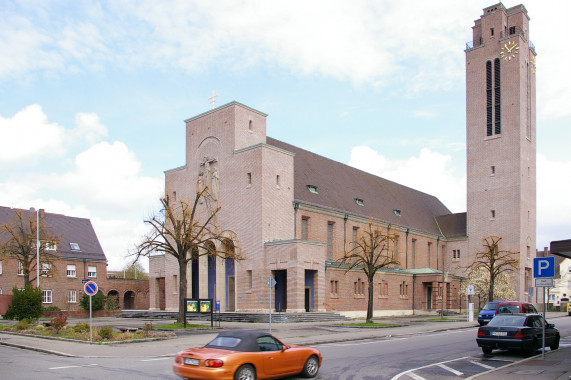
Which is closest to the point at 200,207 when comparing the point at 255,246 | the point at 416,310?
the point at 255,246

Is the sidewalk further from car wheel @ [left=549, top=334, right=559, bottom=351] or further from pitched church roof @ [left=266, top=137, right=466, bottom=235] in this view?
pitched church roof @ [left=266, top=137, right=466, bottom=235]

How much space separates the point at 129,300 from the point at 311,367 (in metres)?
56.8

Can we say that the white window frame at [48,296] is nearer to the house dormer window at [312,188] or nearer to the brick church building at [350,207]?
the brick church building at [350,207]

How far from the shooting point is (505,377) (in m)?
14.2

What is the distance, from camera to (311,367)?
47.4ft

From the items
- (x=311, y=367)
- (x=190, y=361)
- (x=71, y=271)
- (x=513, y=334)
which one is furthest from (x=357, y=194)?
(x=190, y=361)

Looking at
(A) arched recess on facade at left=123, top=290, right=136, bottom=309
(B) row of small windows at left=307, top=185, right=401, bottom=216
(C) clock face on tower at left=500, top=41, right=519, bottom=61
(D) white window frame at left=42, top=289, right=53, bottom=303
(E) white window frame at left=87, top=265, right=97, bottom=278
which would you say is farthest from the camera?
(A) arched recess on facade at left=123, top=290, right=136, bottom=309

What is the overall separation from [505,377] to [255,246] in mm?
30572

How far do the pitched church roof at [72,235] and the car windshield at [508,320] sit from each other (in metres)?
49.6

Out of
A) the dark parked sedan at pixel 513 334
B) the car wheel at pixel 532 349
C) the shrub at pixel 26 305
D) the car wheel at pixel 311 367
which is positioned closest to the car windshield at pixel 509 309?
the dark parked sedan at pixel 513 334

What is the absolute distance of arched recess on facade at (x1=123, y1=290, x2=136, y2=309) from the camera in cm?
6704

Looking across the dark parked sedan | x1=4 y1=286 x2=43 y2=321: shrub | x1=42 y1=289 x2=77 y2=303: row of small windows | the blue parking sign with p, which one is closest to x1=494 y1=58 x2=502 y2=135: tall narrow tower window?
the dark parked sedan

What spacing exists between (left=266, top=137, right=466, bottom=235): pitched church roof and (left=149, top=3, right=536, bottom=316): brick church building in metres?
0.16

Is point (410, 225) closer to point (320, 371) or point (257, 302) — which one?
point (257, 302)
